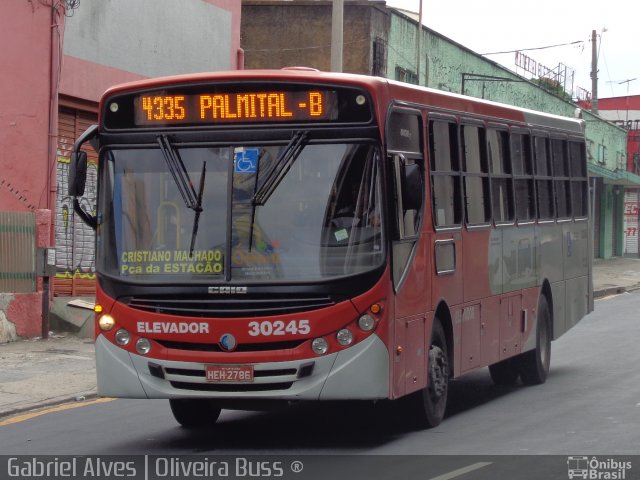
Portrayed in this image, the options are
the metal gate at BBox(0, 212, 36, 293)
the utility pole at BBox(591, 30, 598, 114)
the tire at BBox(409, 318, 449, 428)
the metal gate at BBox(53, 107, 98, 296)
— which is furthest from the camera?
the utility pole at BBox(591, 30, 598, 114)

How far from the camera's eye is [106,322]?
10062 mm

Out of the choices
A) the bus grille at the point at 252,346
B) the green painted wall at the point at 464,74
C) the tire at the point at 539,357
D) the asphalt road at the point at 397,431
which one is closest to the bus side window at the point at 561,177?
the tire at the point at 539,357

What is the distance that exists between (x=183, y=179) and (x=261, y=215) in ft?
2.28

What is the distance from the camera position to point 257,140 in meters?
9.75

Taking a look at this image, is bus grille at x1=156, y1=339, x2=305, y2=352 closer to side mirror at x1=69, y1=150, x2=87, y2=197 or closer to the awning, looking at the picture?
side mirror at x1=69, y1=150, x2=87, y2=197

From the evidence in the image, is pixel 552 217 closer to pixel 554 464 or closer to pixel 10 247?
pixel 554 464

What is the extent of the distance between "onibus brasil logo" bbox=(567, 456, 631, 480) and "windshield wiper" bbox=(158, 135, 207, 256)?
3214mm

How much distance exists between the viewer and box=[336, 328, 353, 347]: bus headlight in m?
9.54

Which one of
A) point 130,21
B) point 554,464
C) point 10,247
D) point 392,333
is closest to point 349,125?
point 392,333

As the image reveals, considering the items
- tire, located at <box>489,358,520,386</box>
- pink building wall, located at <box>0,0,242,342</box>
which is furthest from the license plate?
pink building wall, located at <box>0,0,242,342</box>

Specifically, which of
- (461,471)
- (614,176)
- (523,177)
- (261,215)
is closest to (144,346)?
(261,215)

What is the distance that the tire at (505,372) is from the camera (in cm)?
1450

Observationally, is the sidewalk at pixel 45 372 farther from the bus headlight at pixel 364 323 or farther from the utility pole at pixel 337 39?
the utility pole at pixel 337 39

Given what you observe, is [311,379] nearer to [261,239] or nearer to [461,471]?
[261,239]
